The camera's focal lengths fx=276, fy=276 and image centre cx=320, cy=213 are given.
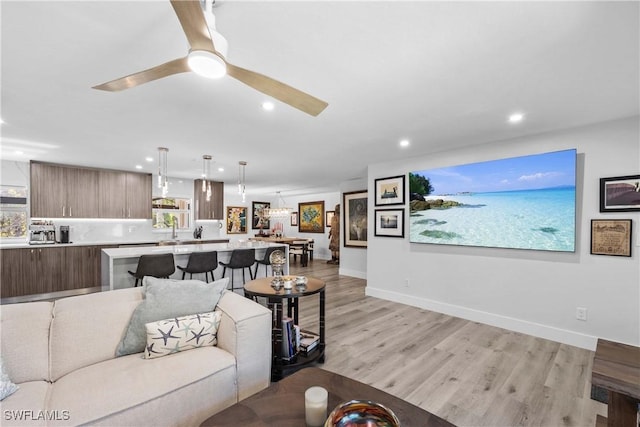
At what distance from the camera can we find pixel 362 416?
3.35 ft

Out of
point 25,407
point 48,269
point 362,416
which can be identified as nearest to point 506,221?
point 362,416

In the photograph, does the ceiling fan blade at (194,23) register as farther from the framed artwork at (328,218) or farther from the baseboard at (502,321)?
the framed artwork at (328,218)

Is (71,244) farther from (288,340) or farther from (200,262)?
(288,340)

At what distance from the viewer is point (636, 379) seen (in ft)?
4.50

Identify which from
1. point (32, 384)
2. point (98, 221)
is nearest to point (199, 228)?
point (98, 221)

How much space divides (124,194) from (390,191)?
549cm

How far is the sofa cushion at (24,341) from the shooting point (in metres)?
1.49

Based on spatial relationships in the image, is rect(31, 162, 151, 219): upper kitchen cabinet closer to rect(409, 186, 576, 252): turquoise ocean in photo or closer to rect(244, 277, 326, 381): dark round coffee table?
rect(244, 277, 326, 381): dark round coffee table

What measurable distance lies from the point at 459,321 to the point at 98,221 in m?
6.92

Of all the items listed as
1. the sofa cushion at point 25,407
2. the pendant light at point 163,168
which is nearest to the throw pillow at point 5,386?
the sofa cushion at point 25,407

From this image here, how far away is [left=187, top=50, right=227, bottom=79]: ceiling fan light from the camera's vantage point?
111 centimetres

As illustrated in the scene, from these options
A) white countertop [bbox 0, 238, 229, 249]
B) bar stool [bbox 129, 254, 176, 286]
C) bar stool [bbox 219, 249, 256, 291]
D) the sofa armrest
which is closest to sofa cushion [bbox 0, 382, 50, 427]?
the sofa armrest

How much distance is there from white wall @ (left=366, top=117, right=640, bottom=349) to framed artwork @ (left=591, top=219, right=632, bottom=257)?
5cm

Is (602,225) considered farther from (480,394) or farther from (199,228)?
(199,228)
